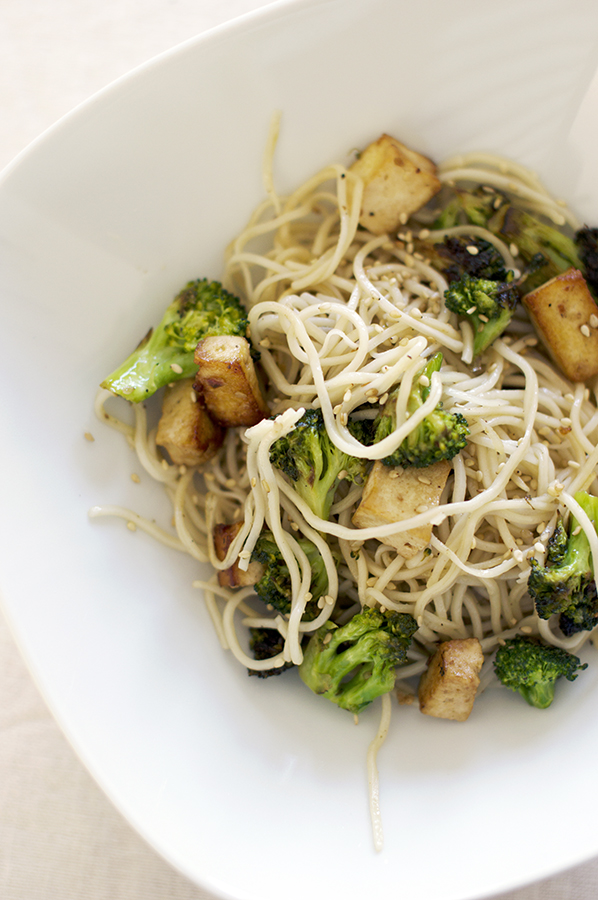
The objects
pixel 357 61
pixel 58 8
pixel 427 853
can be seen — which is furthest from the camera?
pixel 58 8

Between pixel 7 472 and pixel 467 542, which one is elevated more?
pixel 7 472

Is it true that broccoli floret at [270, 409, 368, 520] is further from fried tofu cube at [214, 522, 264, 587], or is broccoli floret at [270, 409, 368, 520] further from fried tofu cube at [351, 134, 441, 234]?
fried tofu cube at [351, 134, 441, 234]

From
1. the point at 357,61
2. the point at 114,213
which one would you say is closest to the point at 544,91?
the point at 357,61

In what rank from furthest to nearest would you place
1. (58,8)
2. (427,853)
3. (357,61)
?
(58,8) → (357,61) → (427,853)

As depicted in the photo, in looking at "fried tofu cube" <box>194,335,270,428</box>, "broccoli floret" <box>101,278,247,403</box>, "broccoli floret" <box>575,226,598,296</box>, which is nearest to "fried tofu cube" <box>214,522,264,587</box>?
"fried tofu cube" <box>194,335,270,428</box>

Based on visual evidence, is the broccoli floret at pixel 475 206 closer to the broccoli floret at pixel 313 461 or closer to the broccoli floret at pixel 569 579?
the broccoli floret at pixel 313 461

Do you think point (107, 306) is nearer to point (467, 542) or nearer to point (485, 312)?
point (485, 312)

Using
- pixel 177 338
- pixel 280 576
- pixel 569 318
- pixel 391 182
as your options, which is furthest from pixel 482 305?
pixel 280 576

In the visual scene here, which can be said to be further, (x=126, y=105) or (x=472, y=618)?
(x=472, y=618)

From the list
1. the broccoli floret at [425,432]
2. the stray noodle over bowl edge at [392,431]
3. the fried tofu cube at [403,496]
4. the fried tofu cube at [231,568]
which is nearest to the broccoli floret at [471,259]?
the stray noodle over bowl edge at [392,431]
